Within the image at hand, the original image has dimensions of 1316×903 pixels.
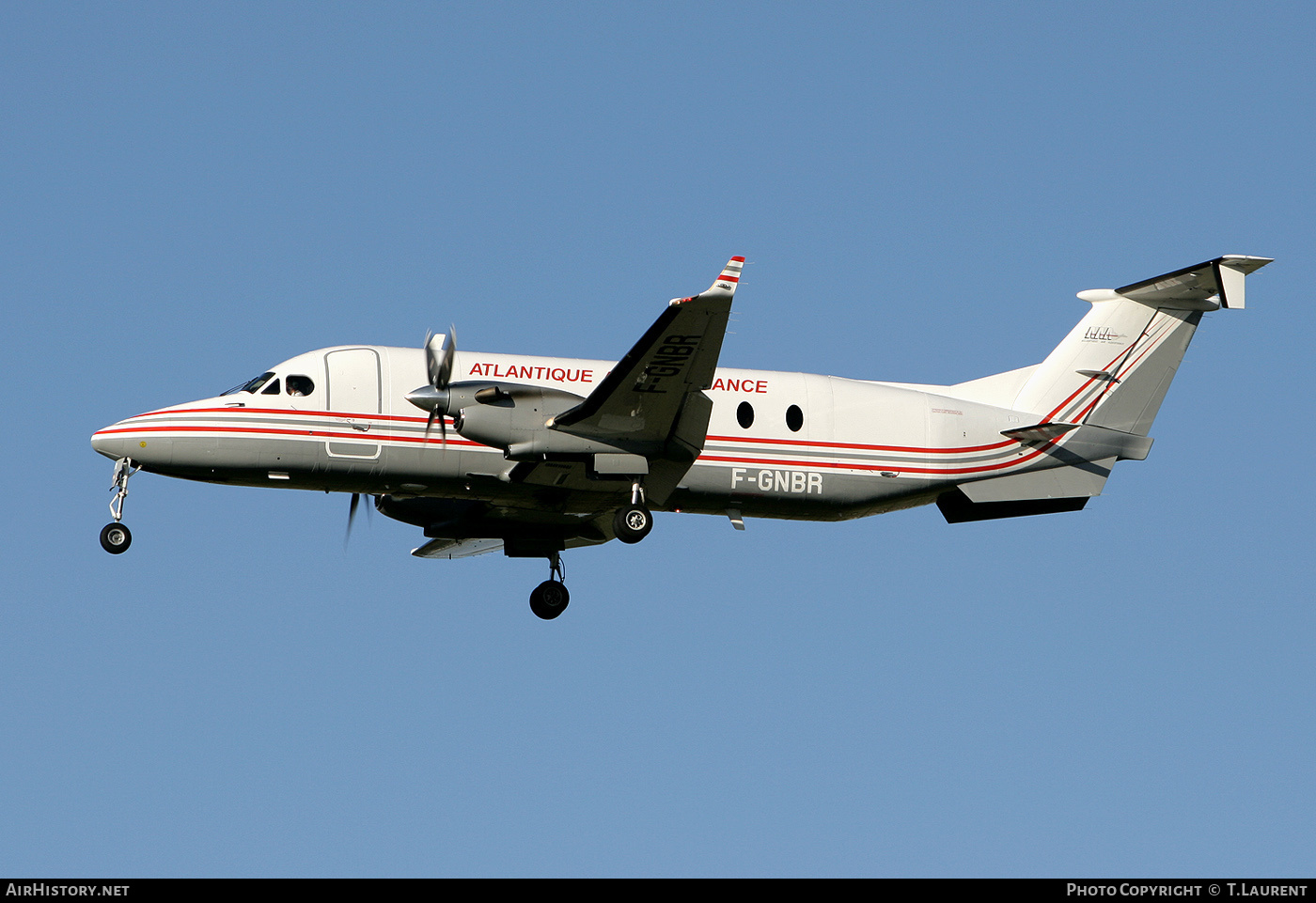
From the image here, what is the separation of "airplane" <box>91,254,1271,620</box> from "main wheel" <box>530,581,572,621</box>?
26 mm

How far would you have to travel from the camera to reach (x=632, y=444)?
21328mm

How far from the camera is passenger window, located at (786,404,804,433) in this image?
74.9 feet

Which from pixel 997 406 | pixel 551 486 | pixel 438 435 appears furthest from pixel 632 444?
pixel 997 406

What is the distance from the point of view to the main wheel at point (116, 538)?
21.1 m

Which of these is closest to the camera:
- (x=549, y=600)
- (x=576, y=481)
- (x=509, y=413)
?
(x=509, y=413)

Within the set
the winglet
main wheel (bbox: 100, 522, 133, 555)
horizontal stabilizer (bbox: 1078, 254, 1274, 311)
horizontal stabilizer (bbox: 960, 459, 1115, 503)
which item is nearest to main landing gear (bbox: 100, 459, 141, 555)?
main wheel (bbox: 100, 522, 133, 555)

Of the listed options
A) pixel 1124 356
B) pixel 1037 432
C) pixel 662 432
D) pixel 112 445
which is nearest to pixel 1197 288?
pixel 1124 356

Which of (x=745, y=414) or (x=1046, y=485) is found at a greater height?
(x=745, y=414)

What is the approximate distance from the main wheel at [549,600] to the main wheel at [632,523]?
3.85 metres

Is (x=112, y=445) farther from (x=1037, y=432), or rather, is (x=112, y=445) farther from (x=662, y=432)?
(x=1037, y=432)

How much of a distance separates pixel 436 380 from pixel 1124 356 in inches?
480

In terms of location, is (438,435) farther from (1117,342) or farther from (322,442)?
(1117,342)

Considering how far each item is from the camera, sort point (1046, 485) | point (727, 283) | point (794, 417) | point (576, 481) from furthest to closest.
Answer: point (1046, 485) → point (794, 417) → point (576, 481) → point (727, 283)

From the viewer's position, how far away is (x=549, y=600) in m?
25.0
